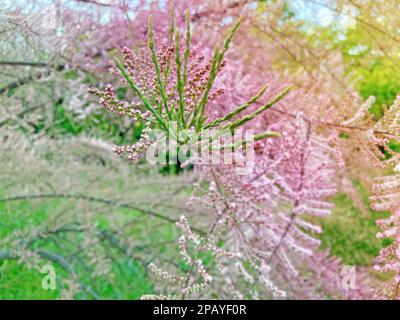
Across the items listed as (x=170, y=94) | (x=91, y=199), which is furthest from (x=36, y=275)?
(x=170, y=94)

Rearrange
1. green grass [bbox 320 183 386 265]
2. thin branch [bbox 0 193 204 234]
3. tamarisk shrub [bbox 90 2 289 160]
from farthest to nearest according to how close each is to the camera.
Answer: green grass [bbox 320 183 386 265], thin branch [bbox 0 193 204 234], tamarisk shrub [bbox 90 2 289 160]

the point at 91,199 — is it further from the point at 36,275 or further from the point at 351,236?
the point at 351,236

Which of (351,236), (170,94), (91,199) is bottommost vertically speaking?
(351,236)

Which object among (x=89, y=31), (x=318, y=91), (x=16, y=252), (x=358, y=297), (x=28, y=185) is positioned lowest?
(x=358, y=297)

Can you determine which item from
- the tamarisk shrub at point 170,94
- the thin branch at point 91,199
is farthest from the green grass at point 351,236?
the tamarisk shrub at point 170,94

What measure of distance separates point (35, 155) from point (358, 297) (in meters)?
0.93

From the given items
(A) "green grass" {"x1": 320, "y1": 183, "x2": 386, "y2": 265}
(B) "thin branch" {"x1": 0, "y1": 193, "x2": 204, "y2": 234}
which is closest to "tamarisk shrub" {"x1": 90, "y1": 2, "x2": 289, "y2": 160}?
(B) "thin branch" {"x1": 0, "y1": 193, "x2": 204, "y2": 234}

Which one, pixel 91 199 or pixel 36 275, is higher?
pixel 91 199

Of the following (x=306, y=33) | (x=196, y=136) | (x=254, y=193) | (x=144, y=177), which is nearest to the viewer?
(x=196, y=136)

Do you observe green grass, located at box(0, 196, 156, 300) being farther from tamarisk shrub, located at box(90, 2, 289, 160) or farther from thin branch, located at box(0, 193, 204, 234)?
tamarisk shrub, located at box(90, 2, 289, 160)

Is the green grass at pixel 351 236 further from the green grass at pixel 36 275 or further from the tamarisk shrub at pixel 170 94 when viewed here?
the tamarisk shrub at pixel 170 94
